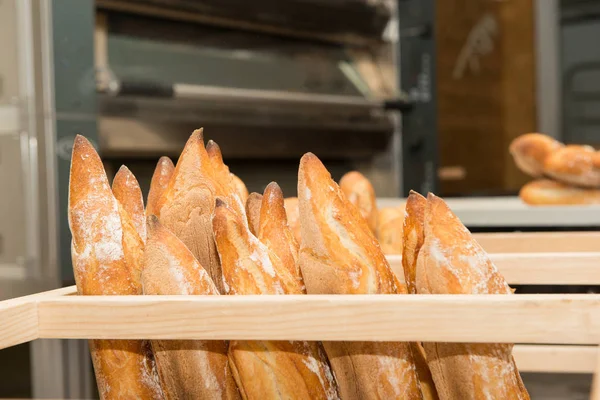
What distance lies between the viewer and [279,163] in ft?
9.20

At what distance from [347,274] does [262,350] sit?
9cm

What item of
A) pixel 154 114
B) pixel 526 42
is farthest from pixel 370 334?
pixel 526 42

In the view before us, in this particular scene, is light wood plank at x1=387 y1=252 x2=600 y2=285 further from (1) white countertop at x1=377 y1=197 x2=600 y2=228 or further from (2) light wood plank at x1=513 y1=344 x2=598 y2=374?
(1) white countertop at x1=377 y1=197 x2=600 y2=228

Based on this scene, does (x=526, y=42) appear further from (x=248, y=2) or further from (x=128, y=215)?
(x=128, y=215)

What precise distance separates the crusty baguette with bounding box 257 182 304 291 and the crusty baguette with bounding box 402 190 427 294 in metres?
0.09

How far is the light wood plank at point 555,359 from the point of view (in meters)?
1.19

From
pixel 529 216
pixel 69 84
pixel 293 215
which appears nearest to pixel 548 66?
pixel 529 216

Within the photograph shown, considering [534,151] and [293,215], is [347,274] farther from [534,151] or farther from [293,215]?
[534,151]

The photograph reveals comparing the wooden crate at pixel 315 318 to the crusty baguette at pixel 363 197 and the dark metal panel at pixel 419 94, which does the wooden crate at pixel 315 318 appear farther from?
the dark metal panel at pixel 419 94

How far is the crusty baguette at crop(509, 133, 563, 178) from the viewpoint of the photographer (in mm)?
2320

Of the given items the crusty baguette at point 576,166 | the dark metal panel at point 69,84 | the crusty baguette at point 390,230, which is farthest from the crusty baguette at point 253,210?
the crusty baguette at point 576,166

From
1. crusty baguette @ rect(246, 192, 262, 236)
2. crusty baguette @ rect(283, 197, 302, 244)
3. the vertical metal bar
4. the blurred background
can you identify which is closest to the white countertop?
the blurred background

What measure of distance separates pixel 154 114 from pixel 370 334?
178 cm

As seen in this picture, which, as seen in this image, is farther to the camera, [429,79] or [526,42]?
[526,42]
